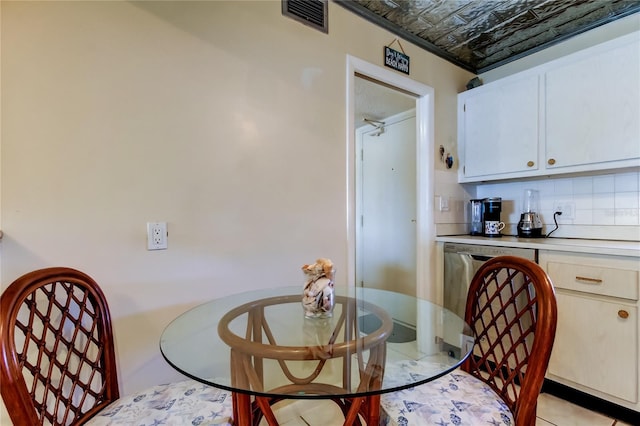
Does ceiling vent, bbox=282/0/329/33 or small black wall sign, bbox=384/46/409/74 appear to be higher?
ceiling vent, bbox=282/0/329/33

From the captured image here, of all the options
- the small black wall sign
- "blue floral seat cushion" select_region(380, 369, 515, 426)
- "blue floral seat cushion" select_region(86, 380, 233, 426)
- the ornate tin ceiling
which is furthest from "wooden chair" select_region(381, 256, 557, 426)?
the ornate tin ceiling

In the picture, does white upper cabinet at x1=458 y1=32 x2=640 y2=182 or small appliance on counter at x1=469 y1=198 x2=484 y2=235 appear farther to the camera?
small appliance on counter at x1=469 y1=198 x2=484 y2=235

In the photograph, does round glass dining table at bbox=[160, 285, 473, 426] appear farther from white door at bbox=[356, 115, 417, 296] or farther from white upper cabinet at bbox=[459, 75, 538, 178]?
white door at bbox=[356, 115, 417, 296]

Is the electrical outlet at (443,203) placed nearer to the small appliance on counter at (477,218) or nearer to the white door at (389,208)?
the small appliance on counter at (477,218)

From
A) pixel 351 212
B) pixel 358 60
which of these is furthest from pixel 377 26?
pixel 351 212

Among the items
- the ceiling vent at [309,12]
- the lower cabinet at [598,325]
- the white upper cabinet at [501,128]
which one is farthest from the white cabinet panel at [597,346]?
the ceiling vent at [309,12]

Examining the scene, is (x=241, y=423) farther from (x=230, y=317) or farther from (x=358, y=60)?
(x=358, y=60)

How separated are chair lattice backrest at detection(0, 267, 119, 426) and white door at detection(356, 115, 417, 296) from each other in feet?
8.28

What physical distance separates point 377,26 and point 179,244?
1873 millimetres

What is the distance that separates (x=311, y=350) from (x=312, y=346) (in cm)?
3

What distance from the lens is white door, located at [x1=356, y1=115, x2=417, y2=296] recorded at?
3.09m

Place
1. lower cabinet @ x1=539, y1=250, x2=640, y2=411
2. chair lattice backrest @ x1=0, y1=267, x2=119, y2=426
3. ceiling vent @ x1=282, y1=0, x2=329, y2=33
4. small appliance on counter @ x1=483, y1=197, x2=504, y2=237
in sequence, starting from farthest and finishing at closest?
small appliance on counter @ x1=483, y1=197, x2=504, y2=237 → ceiling vent @ x1=282, y1=0, x2=329, y2=33 → lower cabinet @ x1=539, y1=250, x2=640, y2=411 → chair lattice backrest @ x1=0, y1=267, x2=119, y2=426

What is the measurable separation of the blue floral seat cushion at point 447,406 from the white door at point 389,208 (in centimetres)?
190

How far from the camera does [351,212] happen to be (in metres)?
1.96
